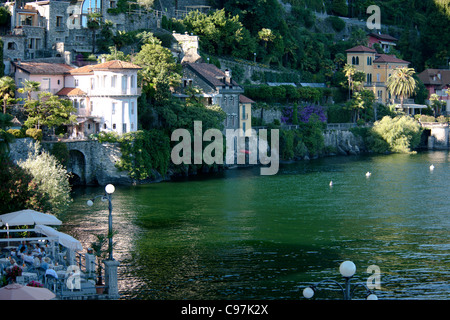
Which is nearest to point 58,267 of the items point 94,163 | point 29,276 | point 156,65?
point 29,276

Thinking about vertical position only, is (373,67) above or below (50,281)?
above

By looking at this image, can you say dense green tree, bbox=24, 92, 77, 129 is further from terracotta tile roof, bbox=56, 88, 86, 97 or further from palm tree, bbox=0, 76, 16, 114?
terracotta tile roof, bbox=56, 88, 86, 97

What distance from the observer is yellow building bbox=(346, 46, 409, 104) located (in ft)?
400

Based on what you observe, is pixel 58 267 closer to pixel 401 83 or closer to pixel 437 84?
pixel 401 83

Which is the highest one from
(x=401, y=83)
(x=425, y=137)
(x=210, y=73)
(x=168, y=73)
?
(x=401, y=83)

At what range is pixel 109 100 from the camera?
72938 millimetres

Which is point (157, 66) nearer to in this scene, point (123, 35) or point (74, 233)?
point (123, 35)

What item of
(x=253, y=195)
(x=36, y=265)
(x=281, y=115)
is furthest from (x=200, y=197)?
(x=281, y=115)

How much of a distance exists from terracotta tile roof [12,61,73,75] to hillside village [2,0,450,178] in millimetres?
95

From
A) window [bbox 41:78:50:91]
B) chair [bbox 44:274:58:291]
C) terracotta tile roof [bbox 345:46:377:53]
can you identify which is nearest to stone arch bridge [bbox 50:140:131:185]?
window [bbox 41:78:50:91]

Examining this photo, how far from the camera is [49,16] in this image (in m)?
87.4

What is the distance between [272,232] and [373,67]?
261ft

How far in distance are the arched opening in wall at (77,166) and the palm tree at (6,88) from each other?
24.5 feet
